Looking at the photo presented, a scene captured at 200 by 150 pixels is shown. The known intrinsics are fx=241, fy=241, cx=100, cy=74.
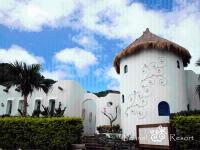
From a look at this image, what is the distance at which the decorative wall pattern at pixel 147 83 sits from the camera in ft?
54.9

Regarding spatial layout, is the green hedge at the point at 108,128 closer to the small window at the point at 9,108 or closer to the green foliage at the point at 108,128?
the green foliage at the point at 108,128

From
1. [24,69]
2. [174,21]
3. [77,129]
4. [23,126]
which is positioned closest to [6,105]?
[24,69]

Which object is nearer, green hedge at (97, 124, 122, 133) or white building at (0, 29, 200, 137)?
white building at (0, 29, 200, 137)

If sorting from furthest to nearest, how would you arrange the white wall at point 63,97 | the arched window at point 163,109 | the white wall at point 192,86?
the white wall at point 63,97, the white wall at point 192,86, the arched window at point 163,109

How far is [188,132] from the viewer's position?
11.1 meters

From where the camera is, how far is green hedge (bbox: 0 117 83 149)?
12656 millimetres

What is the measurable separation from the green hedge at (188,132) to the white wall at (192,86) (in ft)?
28.6

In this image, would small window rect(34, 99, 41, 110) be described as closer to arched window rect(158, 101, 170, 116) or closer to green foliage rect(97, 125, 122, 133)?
green foliage rect(97, 125, 122, 133)

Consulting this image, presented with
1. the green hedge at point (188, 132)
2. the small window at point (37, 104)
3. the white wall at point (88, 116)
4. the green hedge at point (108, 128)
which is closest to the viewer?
the green hedge at point (188, 132)

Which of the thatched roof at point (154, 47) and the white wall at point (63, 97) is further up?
the thatched roof at point (154, 47)

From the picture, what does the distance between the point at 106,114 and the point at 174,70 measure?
9963 mm

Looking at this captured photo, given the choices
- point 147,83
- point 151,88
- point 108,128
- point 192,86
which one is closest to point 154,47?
point 147,83
